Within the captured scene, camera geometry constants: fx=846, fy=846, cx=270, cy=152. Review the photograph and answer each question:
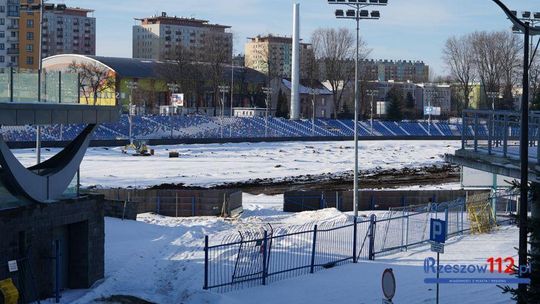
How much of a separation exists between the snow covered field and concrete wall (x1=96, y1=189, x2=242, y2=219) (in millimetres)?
5532

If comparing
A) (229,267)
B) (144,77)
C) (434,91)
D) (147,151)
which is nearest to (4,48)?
(144,77)

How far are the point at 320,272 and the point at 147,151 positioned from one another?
171ft

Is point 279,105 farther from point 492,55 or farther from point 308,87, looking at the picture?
point 492,55

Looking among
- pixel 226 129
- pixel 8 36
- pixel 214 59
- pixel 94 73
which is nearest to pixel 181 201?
pixel 226 129

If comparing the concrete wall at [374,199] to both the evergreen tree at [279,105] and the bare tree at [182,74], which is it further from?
the evergreen tree at [279,105]

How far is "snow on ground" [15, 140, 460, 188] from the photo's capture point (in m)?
55.5

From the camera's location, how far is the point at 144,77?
12938 centimetres

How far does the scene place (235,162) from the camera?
68125 mm

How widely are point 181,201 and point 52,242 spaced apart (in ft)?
57.1

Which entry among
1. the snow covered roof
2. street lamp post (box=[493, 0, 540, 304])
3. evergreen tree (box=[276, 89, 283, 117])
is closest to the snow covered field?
street lamp post (box=[493, 0, 540, 304])

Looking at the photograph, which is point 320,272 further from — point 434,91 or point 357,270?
point 434,91

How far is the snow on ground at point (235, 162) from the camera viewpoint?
5553 cm

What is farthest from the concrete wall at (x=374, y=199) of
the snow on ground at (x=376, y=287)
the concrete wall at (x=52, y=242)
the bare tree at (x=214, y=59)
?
the bare tree at (x=214, y=59)

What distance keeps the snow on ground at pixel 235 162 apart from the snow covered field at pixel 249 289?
2234 centimetres
